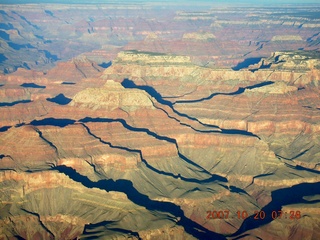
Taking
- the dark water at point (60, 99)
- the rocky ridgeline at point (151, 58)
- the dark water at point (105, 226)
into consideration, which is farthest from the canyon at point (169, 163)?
the rocky ridgeline at point (151, 58)

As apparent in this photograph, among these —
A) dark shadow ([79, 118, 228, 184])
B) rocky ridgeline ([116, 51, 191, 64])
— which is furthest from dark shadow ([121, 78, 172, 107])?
dark shadow ([79, 118, 228, 184])

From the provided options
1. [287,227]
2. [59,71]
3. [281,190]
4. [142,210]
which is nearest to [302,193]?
[281,190]

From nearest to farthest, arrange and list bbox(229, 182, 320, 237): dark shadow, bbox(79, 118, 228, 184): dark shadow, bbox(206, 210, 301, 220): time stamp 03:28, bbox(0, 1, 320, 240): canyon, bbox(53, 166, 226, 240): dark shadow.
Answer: bbox(0, 1, 320, 240): canyon → bbox(53, 166, 226, 240): dark shadow → bbox(229, 182, 320, 237): dark shadow → bbox(206, 210, 301, 220): time stamp 03:28 → bbox(79, 118, 228, 184): dark shadow

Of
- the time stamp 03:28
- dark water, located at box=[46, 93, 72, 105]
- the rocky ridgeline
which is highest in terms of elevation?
the rocky ridgeline

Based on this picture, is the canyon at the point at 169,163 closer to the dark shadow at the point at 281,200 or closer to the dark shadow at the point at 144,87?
→ the dark shadow at the point at 281,200

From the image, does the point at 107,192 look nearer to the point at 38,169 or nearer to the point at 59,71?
the point at 38,169

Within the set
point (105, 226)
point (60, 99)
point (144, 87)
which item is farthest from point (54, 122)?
point (144, 87)

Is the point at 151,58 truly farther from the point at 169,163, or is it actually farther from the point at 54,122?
the point at 169,163

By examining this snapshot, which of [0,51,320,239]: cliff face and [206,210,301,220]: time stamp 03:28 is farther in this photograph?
[206,210,301,220]: time stamp 03:28

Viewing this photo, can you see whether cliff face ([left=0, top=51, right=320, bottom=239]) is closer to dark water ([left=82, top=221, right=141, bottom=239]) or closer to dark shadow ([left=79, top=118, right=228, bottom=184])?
dark water ([left=82, top=221, right=141, bottom=239])
